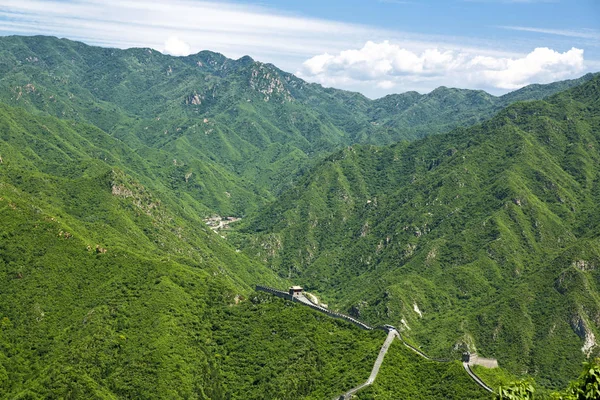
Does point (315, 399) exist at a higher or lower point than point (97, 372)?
higher

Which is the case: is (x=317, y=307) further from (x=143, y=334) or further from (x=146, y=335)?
(x=143, y=334)

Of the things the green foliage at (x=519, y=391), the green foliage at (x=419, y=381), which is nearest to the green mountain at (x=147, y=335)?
the green foliage at (x=419, y=381)

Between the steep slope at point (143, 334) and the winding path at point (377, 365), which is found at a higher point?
the winding path at point (377, 365)

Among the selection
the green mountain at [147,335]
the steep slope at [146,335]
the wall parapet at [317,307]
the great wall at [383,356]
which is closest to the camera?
the great wall at [383,356]

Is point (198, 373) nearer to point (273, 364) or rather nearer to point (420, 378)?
point (273, 364)

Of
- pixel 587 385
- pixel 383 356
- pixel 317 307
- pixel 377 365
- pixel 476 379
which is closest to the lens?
pixel 587 385

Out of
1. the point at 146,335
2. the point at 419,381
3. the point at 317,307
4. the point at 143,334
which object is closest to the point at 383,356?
the point at 419,381

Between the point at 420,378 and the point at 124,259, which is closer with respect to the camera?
the point at 420,378

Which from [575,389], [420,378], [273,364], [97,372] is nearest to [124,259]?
[97,372]

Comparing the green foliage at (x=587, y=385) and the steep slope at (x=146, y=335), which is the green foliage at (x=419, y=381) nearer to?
the steep slope at (x=146, y=335)

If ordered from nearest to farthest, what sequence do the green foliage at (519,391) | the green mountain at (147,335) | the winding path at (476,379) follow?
1. the green foliage at (519,391)
2. the winding path at (476,379)
3. the green mountain at (147,335)

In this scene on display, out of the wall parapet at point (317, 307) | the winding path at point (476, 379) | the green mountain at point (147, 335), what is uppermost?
the winding path at point (476, 379)
